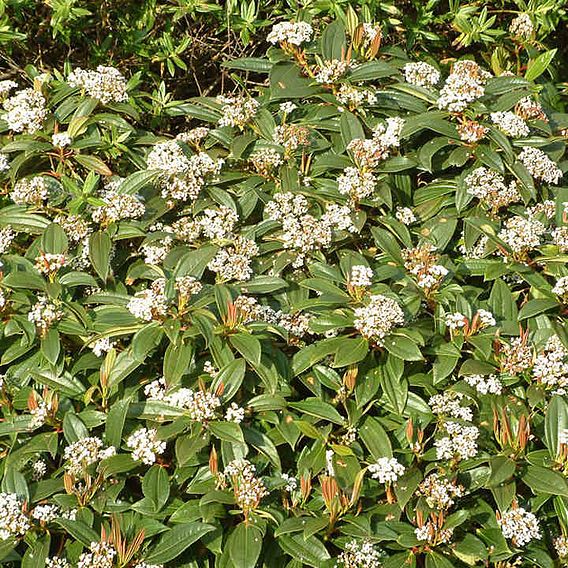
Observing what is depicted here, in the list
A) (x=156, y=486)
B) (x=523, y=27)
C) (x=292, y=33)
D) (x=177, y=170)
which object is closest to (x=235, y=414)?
(x=156, y=486)

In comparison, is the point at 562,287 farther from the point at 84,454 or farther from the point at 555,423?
the point at 84,454

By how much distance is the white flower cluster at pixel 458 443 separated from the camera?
105 inches

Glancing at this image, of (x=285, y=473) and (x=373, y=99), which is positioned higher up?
(x=373, y=99)

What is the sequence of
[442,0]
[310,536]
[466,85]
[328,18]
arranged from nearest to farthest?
[310,536] < [466,85] < [328,18] < [442,0]

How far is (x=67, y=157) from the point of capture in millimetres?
3607

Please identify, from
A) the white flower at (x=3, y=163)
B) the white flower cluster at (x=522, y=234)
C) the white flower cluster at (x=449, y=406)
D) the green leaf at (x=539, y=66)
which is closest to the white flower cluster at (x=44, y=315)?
the white flower at (x=3, y=163)

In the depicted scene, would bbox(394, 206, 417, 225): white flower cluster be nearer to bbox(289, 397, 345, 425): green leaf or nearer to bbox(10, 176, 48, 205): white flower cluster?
bbox(289, 397, 345, 425): green leaf

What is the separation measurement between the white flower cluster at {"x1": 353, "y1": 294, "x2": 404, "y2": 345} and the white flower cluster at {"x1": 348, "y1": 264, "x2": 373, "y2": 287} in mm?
115

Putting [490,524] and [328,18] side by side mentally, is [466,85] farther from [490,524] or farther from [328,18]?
[490,524]

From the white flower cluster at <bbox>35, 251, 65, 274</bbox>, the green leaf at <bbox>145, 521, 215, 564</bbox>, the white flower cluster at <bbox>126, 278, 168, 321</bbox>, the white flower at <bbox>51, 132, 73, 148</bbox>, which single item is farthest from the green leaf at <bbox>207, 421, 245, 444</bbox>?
the white flower at <bbox>51, 132, 73, 148</bbox>

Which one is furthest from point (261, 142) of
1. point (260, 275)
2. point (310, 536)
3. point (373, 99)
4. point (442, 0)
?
point (442, 0)

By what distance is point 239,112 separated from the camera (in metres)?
3.65

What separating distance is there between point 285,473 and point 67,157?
1655 mm

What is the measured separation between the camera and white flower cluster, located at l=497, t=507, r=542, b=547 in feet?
8.53
